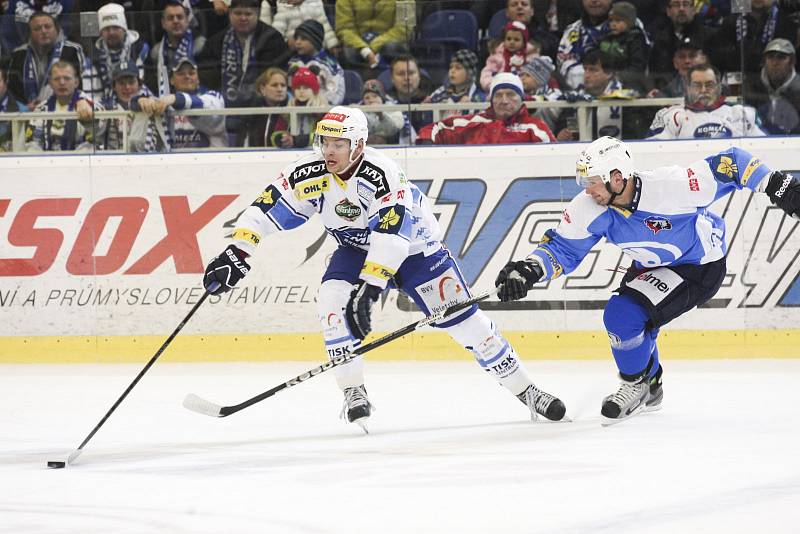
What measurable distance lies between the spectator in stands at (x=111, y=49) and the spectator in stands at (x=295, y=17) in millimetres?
767

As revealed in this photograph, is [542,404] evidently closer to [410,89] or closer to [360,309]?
[360,309]

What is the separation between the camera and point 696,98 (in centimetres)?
706

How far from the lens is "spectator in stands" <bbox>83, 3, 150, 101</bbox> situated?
7414 mm

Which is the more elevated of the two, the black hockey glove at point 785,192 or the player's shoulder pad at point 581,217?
the black hockey glove at point 785,192

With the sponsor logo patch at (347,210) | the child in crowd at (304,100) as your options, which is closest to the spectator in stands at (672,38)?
the child in crowd at (304,100)

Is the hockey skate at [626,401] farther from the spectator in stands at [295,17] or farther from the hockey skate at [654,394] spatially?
the spectator in stands at [295,17]

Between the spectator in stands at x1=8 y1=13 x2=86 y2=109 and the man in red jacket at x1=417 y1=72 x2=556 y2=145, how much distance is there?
2249 mm

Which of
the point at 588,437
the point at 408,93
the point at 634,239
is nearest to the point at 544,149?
the point at 408,93

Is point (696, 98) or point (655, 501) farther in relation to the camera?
point (696, 98)

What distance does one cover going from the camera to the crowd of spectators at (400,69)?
7.02 metres

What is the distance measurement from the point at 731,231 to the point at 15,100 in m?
4.40

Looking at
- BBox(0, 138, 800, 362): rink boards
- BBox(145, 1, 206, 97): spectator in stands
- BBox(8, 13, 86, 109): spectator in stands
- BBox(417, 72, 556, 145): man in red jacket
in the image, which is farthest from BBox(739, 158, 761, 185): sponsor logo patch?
BBox(8, 13, 86, 109): spectator in stands

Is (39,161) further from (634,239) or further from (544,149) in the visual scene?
(634,239)

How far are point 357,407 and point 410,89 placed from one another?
2.85m
